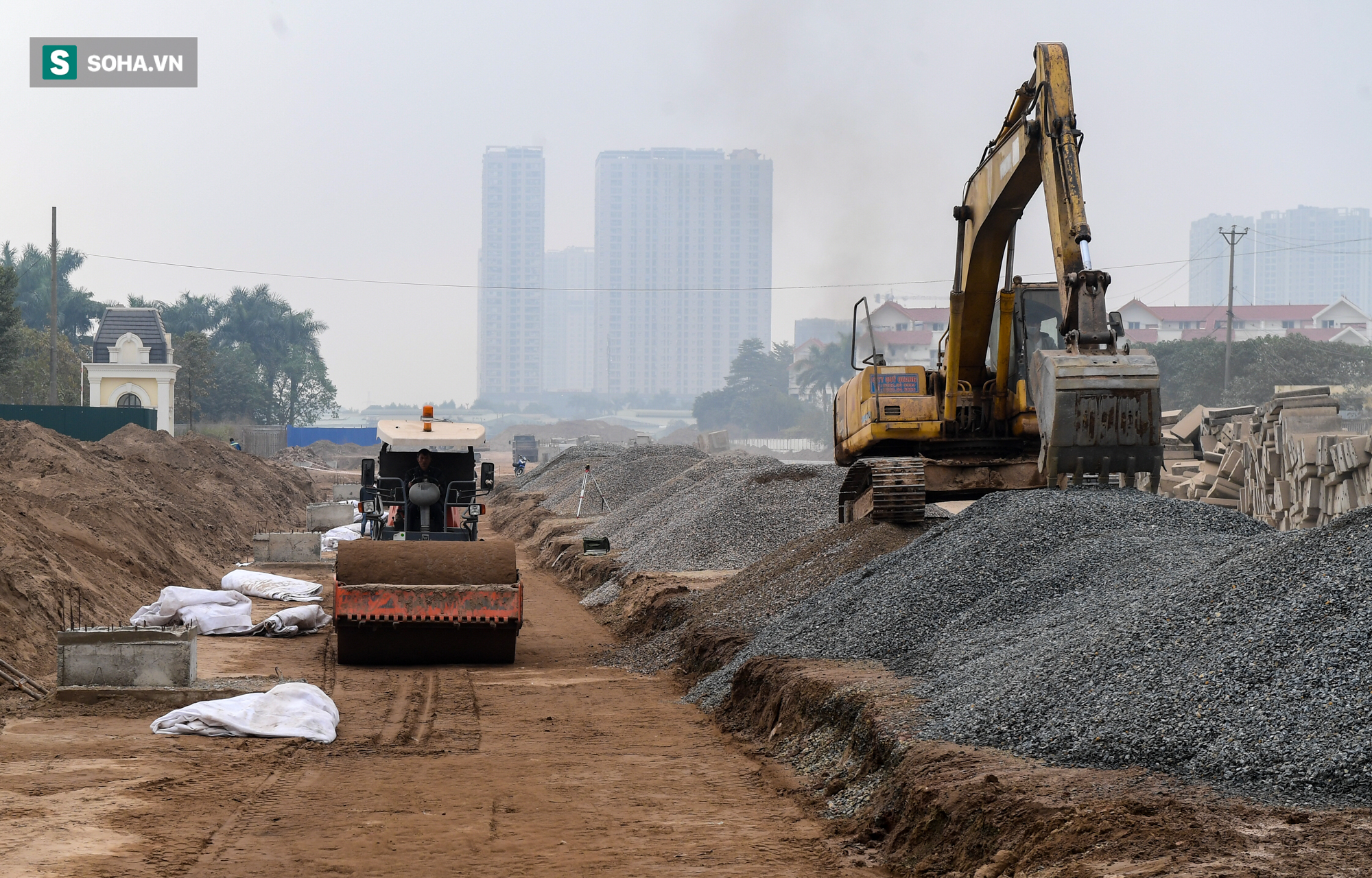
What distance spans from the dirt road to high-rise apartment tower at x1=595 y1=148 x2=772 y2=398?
5797 inches

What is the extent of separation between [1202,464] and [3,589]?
19.9 m

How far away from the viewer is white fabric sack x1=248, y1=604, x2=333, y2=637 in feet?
46.7

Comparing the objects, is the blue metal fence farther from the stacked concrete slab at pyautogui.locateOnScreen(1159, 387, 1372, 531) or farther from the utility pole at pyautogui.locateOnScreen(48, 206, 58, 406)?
the stacked concrete slab at pyautogui.locateOnScreen(1159, 387, 1372, 531)

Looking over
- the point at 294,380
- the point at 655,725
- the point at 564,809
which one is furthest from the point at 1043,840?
the point at 294,380

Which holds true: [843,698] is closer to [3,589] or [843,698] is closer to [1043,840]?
[1043,840]

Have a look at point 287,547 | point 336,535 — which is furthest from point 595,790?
point 336,535

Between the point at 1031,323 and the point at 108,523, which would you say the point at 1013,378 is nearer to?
the point at 1031,323

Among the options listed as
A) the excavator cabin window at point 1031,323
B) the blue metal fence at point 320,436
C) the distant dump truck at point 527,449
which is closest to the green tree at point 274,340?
the blue metal fence at point 320,436

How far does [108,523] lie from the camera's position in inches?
717

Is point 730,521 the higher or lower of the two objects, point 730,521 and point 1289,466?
the lower

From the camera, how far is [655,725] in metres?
9.84

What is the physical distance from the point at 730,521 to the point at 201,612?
817 cm

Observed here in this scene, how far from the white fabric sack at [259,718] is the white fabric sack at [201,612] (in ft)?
16.8

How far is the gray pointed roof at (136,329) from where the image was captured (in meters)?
53.5
